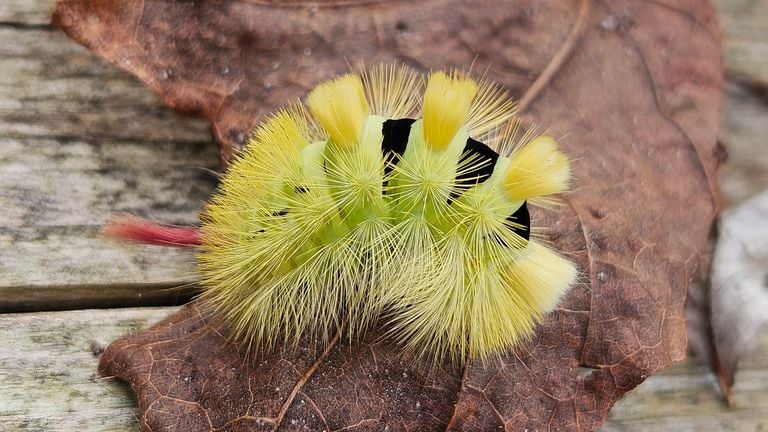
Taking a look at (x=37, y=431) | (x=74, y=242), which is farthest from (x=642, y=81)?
(x=37, y=431)

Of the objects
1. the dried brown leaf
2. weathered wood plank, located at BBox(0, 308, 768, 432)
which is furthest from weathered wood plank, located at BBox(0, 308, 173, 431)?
Answer: the dried brown leaf

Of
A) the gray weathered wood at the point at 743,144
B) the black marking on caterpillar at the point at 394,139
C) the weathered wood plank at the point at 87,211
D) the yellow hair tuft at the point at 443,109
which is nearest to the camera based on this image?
the yellow hair tuft at the point at 443,109

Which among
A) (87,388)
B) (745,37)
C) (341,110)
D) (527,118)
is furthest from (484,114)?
(745,37)

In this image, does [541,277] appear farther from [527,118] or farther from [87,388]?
[87,388]

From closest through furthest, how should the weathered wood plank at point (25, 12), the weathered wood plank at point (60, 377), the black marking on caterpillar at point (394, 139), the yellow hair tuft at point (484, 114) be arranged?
1. the black marking on caterpillar at point (394, 139)
2. the weathered wood plank at point (60, 377)
3. the yellow hair tuft at point (484, 114)
4. the weathered wood plank at point (25, 12)

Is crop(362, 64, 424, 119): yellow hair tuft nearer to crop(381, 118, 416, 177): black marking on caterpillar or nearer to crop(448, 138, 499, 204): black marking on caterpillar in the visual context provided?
crop(381, 118, 416, 177): black marking on caterpillar

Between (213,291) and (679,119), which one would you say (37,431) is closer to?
(213,291)

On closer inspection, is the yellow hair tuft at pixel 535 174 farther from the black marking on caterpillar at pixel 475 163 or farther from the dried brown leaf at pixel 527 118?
the dried brown leaf at pixel 527 118

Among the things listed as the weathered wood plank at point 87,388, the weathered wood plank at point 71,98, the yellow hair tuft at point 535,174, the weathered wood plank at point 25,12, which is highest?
the weathered wood plank at point 25,12

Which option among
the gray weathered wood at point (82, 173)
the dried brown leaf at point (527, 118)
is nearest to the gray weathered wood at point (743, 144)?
the dried brown leaf at point (527, 118)

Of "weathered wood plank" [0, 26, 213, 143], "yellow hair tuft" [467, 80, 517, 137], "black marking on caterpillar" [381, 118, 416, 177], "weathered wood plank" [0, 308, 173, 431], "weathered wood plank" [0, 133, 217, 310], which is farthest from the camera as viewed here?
"weathered wood plank" [0, 26, 213, 143]
